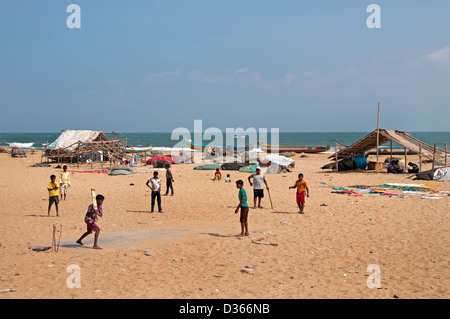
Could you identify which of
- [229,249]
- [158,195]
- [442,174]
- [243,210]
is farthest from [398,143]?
[229,249]

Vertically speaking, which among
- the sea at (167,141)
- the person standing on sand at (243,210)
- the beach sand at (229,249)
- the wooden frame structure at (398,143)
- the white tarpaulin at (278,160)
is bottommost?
the beach sand at (229,249)

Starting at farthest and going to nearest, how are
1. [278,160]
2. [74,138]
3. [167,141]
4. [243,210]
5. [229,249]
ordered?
[167,141], [74,138], [278,160], [243,210], [229,249]

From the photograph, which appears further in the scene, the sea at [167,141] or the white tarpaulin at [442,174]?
the sea at [167,141]

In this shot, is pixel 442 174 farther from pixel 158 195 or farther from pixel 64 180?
pixel 64 180

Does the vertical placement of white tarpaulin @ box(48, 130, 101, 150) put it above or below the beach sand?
above

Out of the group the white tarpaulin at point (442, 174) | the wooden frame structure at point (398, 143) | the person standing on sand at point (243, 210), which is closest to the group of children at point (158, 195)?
the person standing on sand at point (243, 210)

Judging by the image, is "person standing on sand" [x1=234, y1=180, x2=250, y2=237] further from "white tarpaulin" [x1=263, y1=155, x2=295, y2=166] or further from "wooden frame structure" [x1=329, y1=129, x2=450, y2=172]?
"white tarpaulin" [x1=263, y1=155, x2=295, y2=166]

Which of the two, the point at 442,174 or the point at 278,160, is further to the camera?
the point at 278,160

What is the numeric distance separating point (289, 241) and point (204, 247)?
1912 millimetres

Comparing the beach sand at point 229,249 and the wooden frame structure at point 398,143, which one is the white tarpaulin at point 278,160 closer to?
the wooden frame structure at point 398,143

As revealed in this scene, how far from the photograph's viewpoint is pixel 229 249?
8297 millimetres

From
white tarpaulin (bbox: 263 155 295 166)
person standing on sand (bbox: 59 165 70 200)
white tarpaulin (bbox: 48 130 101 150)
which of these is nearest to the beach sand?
person standing on sand (bbox: 59 165 70 200)

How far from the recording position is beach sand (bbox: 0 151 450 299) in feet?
20.2

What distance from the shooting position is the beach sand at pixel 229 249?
6145mm
